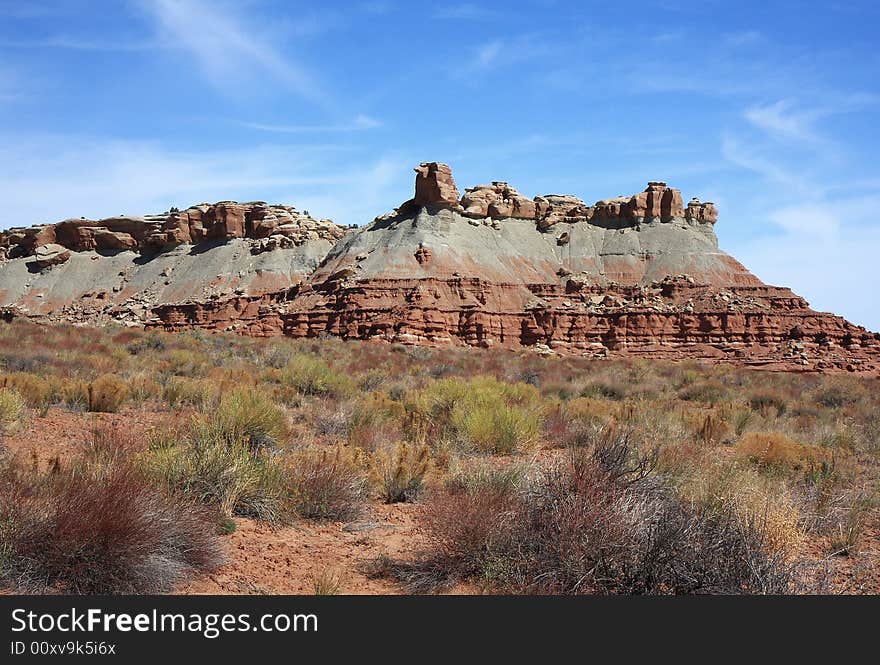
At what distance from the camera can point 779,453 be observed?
8570 mm

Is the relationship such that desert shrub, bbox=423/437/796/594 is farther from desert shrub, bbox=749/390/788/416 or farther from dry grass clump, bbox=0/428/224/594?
desert shrub, bbox=749/390/788/416

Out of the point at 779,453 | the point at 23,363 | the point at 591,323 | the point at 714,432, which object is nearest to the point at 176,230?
the point at 591,323

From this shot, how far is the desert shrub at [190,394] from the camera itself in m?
10.6

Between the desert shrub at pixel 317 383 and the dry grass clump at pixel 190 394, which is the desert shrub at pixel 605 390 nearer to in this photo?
the desert shrub at pixel 317 383

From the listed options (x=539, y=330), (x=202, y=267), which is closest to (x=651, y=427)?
(x=539, y=330)

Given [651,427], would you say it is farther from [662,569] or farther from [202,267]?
[202,267]

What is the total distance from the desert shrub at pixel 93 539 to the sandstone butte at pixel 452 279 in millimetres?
43089

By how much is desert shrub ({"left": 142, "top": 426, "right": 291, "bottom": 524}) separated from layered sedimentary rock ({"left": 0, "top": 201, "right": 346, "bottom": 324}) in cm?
6357

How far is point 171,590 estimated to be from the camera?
170 inches

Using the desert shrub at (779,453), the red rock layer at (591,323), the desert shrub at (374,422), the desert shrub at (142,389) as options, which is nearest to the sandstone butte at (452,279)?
the red rock layer at (591,323)

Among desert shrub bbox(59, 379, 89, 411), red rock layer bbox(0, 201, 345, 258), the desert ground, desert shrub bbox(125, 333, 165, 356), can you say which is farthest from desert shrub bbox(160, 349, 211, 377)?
red rock layer bbox(0, 201, 345, 258)

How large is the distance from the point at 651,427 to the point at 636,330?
4723cm

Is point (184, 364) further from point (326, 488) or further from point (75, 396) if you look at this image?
point (326, 488)

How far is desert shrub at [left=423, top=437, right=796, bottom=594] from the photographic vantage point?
438 centimetres
